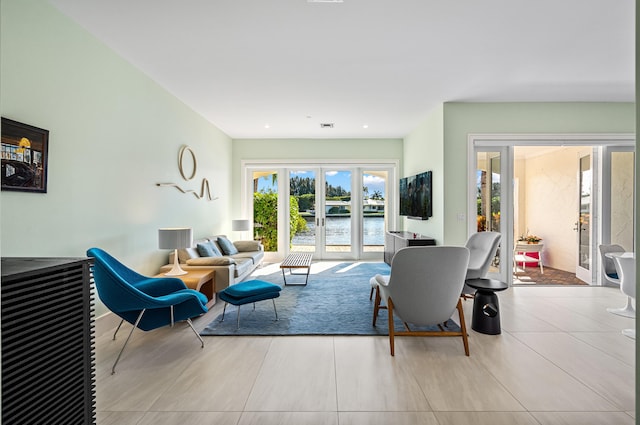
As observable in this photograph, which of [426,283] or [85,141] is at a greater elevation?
[85,141]

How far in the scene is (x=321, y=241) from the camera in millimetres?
7570

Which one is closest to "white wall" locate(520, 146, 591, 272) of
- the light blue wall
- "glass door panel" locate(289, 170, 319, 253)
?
"glass door panel" locate(289, 170, 319, 253)

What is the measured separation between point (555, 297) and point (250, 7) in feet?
16.9

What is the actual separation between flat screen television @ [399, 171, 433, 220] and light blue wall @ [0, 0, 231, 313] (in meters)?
4.00

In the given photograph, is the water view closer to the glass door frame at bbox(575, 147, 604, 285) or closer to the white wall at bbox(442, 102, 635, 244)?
the white wall at bbox(442, 102, 635, 244)

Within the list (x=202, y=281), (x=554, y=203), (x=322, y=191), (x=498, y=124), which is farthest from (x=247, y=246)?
(x=554, y=203)

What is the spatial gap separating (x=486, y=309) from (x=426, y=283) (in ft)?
3.32

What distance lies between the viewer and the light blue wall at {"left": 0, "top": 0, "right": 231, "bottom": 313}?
90.3 inches

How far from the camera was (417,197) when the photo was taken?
5.96 metres

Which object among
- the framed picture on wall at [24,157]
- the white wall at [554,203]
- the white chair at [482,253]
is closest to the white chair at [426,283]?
the white chair at [482,253]

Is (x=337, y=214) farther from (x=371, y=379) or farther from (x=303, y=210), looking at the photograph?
(x=371, y=379)

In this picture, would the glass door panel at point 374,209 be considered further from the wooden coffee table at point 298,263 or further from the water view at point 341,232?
the wooden coffee table at point 298,263

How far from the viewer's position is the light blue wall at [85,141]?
2293 mm

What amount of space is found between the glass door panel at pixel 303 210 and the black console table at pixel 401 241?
67.8 inches
